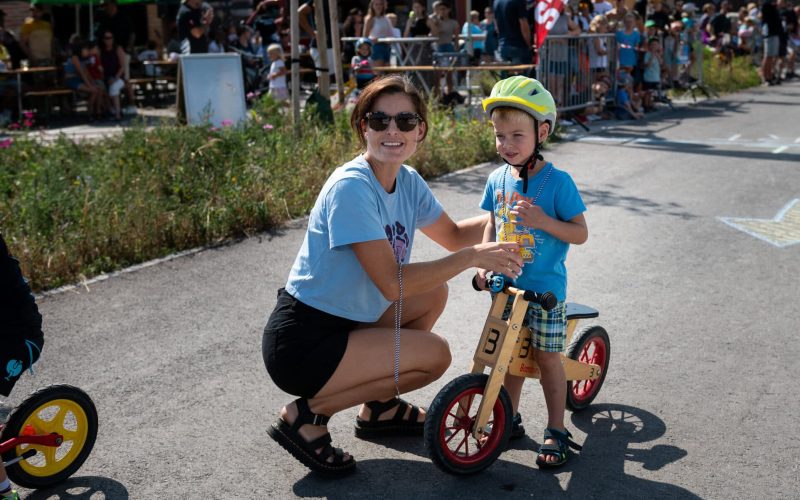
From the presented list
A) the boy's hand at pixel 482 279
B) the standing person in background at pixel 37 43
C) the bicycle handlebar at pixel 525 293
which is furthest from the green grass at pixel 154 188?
the standing person in background at pixel 37 43

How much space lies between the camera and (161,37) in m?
27.5

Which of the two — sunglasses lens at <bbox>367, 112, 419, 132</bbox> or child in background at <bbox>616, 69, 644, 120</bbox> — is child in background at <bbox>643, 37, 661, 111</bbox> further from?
sunglasses lens at <bbox>367, 112, 419, 132</bbox>

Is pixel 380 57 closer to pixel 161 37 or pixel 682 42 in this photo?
pixel 682 42

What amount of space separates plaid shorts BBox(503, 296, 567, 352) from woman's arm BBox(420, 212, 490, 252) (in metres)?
0.53

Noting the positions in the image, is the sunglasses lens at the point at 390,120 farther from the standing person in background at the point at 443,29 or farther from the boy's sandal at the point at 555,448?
the standing person in background at the point at 443,29

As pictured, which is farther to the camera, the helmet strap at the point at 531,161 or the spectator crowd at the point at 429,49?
the spectator crowd at the point at 429,49

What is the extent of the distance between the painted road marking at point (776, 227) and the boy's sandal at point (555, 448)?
4.31 metres

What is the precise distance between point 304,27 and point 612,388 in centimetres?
1398

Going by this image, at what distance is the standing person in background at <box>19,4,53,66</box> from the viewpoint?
1802cm

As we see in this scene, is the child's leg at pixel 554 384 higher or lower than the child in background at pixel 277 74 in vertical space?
lower

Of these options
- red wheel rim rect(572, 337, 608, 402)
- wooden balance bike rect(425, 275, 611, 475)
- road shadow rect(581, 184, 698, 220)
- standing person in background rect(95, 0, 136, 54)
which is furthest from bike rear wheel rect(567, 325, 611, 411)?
standing person in background rect(95, 0, 136, 54)

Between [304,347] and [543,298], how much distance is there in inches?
37.4

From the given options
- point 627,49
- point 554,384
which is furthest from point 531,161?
point 627,49

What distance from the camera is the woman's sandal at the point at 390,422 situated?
13.6 feet
